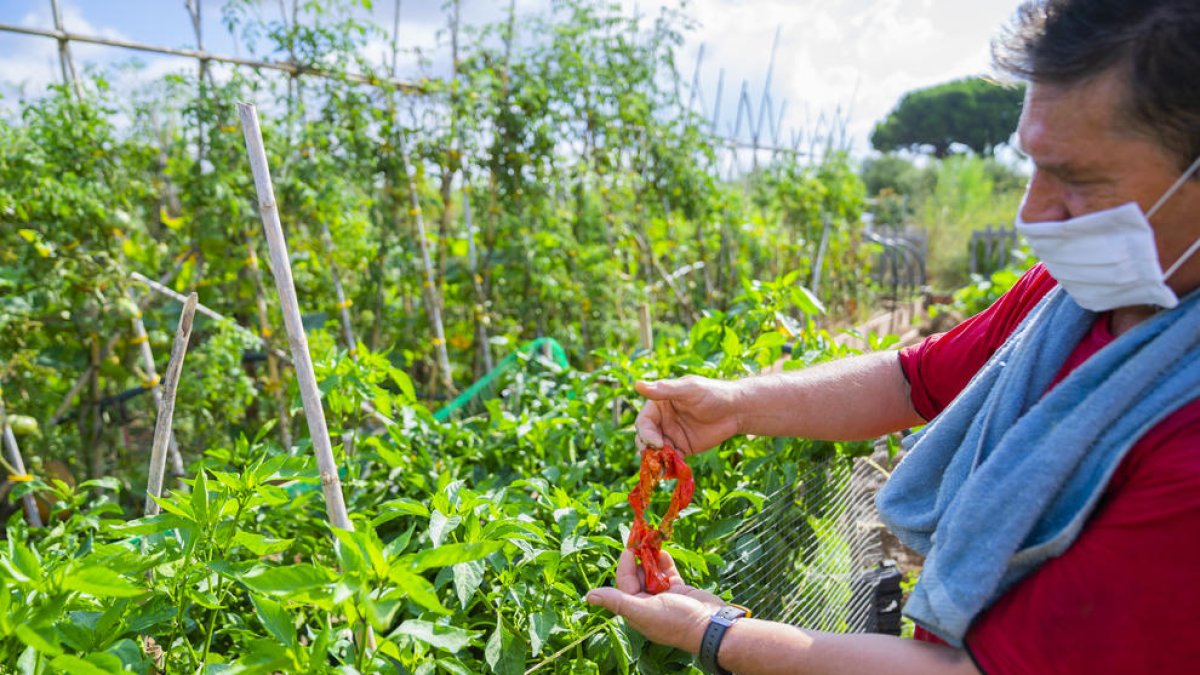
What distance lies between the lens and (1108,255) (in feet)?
3.36

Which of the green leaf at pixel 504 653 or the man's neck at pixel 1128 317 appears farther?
the green leaf at pixel 504 653

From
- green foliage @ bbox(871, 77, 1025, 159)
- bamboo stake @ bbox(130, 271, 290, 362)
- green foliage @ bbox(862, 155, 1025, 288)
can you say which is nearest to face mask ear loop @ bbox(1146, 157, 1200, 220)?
bamboo stake @ bbox(130, 271, 290, 362)

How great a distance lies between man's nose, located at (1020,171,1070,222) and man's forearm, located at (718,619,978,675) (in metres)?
0.57

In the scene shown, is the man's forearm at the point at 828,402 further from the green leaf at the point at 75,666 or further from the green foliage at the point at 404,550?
the green leaf at the point at 75,666

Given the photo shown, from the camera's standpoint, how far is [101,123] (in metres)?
3.17

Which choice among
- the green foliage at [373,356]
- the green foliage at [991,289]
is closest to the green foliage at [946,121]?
the green foliage at [991,289]

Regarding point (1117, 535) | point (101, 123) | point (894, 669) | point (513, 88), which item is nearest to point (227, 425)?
point (101, 123)

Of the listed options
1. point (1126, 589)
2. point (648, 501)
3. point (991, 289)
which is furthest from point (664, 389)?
point (991, 289)

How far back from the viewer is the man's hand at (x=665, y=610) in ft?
4.03

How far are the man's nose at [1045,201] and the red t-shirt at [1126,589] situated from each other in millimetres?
309

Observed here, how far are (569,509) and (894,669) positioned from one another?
0.68m

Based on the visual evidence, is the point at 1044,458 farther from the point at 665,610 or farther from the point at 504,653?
the point at 504,653

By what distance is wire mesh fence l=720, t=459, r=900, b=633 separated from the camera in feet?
5.88

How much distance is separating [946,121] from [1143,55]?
46.4 m
